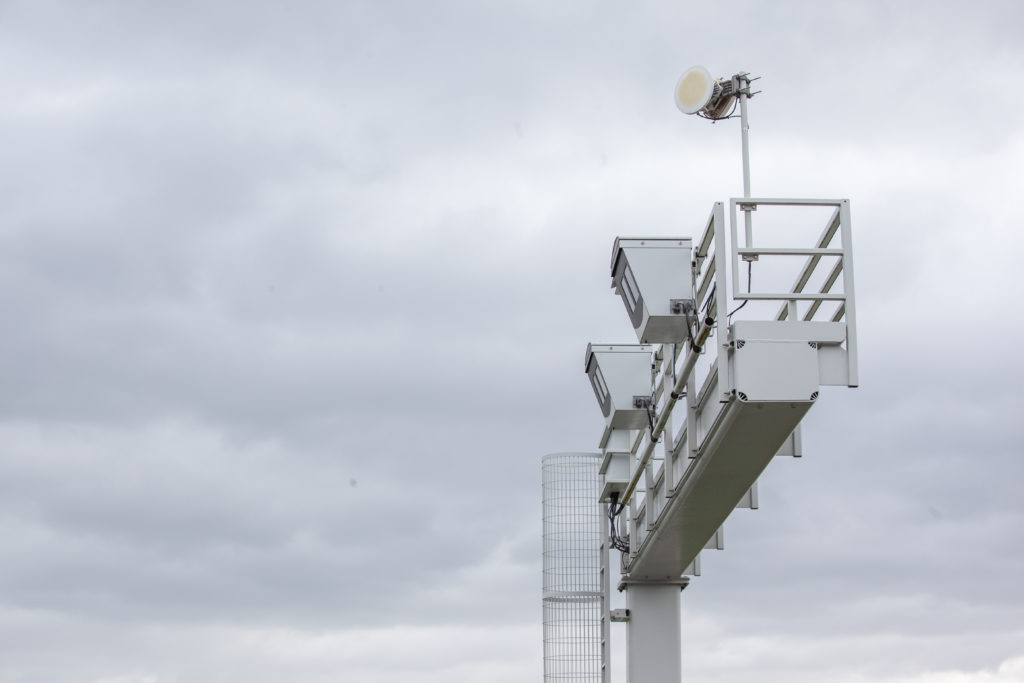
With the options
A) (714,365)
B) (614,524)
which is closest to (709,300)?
(714,365)

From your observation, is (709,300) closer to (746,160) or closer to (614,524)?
(746,160)

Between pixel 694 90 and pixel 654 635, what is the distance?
7.37 metres

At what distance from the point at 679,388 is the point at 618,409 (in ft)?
8.67

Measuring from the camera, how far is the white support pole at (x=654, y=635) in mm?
15227

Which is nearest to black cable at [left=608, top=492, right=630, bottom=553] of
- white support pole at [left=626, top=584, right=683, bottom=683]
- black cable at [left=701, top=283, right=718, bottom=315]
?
white support pole at [left=626, top=584, right=683, bottom=683]

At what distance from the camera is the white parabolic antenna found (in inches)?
394

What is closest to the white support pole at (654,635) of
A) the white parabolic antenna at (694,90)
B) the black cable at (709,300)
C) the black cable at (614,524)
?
the black cable at (614,524)

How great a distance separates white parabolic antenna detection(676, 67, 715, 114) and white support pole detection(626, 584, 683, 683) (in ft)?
22.8

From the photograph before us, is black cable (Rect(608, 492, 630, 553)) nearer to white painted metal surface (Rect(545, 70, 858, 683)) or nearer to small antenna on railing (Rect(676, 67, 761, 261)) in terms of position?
white painted metal surface (Rect(545, 70, 858, 683))

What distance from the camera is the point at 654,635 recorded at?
15.4 meters

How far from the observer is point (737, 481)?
425 inches

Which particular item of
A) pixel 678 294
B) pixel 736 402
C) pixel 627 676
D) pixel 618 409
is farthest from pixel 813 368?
pixel 627 676

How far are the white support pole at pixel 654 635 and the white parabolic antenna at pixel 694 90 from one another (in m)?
6.94

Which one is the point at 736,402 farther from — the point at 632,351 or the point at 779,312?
the point at 632,351
